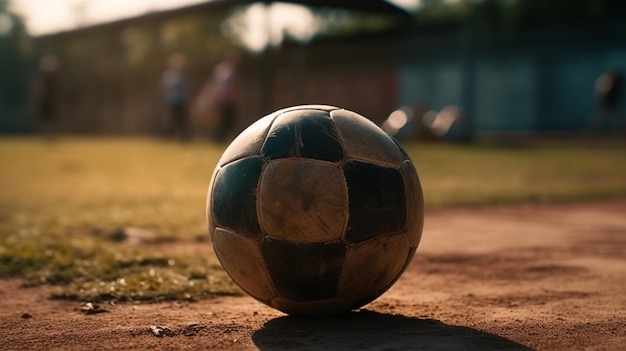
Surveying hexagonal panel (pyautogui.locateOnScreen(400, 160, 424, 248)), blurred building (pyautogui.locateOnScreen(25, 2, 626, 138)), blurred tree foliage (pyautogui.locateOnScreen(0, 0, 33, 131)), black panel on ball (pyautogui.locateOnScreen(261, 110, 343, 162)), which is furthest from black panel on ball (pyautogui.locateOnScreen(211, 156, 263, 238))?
blurred tree foliage (pyautogui.locateOnScreen(0, 0, 33, 131))

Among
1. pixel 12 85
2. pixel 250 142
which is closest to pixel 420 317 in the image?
pixel 250 142

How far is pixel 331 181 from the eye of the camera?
342cm

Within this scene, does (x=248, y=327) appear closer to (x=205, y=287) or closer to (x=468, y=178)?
(x=205, y=287)

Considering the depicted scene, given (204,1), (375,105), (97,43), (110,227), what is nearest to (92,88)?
(97,43)

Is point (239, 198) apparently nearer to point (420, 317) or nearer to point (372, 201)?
point (372, 201)

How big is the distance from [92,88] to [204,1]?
34.6 meters

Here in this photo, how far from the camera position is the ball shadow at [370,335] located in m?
3.17

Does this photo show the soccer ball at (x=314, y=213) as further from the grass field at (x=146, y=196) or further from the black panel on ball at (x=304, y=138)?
the grass field at (x=146, y=196)

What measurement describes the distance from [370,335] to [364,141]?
3.06 feet

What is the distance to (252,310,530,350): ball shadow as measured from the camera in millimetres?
3170

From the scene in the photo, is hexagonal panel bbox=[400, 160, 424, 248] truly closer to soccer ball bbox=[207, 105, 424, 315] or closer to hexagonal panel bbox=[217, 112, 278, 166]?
soccer ball bbox=[207, 105, 424, 315]

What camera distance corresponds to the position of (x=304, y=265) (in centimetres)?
340

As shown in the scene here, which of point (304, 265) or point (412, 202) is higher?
point (412, 202)

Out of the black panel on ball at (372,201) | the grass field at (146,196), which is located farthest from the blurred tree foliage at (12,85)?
the black panel on ball at (372,201)
